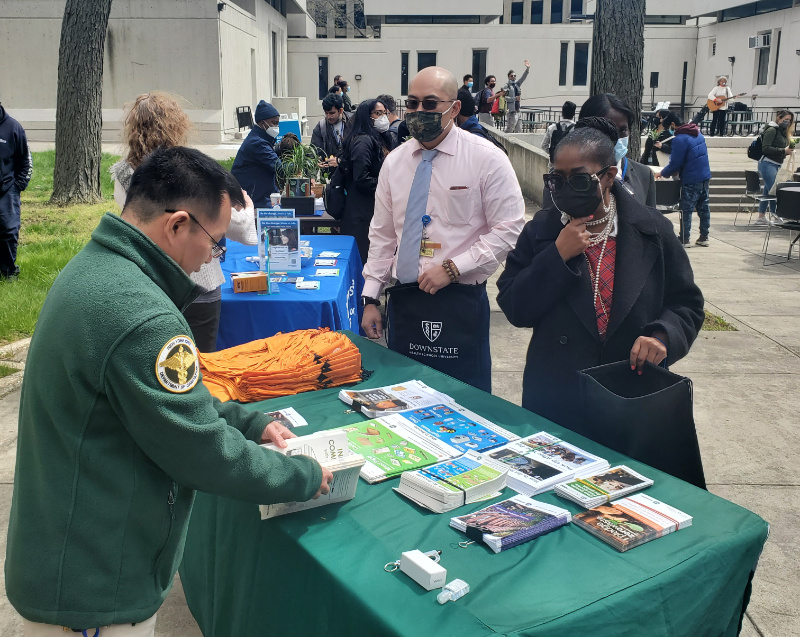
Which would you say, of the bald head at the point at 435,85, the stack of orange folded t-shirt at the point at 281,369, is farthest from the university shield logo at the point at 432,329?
the bald head at the point at 435,85

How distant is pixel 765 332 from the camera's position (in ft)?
24.0

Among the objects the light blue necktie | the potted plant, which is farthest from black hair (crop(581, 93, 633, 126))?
the potted plant

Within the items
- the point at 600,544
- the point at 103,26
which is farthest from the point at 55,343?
the point at 103,26

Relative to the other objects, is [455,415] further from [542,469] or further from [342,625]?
A: [342,625]

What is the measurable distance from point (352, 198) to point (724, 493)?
14.1 feet

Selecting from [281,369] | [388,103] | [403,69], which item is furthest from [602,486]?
[403,69]

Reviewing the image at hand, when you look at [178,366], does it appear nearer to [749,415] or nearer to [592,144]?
[592,144]

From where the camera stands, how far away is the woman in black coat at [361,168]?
22.4ft

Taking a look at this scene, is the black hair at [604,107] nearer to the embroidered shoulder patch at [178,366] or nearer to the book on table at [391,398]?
the book on table at [391,398]

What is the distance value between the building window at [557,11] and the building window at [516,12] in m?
2.13

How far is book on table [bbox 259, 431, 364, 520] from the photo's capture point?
2.03m

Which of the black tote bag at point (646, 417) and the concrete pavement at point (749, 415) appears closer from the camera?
the black tote bag at point (646, 417)

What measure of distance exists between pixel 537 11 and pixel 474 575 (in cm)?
5439

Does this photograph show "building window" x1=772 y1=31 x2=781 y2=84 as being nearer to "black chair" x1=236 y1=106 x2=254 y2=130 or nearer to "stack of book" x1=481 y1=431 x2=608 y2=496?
"black chair" x1=236 y1=106 x2=254 y2=130
